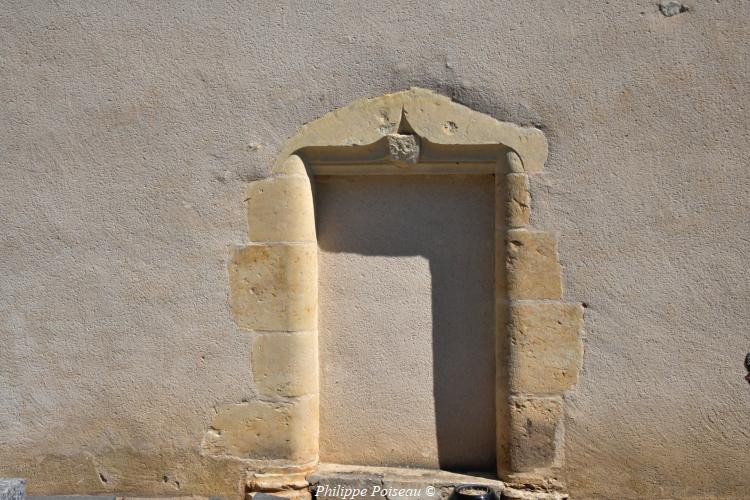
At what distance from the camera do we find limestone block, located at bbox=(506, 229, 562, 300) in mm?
3416

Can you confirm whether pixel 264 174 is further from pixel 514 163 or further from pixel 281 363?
pixel 514 163

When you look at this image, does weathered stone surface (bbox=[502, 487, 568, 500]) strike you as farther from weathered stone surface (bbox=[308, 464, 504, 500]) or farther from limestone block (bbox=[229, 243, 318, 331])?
A: limestone block (bbox=[229, 243, 318, 331])

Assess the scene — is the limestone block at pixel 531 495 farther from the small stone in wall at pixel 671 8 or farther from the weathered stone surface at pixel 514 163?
the small stone in wall at pixel 671 8

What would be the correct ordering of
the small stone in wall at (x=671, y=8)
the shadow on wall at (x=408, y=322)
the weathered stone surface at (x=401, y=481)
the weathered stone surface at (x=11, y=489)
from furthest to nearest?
the shadow on wall at (x=408, y=322)
the weathered stone surface at (x=401, y=481)
the small stone in wall at (x=671, y=8)
the weathered stone surface at (x=11, y=489)

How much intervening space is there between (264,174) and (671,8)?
81.2 inches

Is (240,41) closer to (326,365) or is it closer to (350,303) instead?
(350,303)

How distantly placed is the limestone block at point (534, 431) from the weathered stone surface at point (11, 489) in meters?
2.20

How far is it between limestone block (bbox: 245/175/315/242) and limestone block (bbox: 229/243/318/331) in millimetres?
→ 61

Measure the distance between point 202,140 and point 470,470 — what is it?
7.01ft

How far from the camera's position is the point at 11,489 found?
302 cm

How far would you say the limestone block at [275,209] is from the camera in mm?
3574

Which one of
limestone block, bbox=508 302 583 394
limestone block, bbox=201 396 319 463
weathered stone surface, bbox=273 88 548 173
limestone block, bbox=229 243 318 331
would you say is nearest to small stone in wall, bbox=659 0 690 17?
weathered stone surface, bbox=273 88 548 173

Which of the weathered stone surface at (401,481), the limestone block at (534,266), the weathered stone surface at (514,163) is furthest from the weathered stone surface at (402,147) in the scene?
the weathered stone surface at (401,481)

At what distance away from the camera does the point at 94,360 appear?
12.2ft
